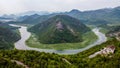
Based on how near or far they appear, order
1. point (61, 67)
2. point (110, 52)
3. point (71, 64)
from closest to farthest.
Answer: point (61, 67) < point (71, 64) < point (110, 52)

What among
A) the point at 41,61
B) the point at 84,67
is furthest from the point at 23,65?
the point at 84,67

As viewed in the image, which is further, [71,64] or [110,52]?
[110,52]

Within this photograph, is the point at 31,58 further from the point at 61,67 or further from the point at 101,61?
the point at 101,61

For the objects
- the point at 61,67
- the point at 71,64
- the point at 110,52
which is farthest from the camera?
the point at 110,52

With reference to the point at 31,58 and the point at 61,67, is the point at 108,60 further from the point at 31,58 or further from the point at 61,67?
the point at 31,58

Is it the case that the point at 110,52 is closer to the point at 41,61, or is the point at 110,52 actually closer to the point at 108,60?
the point at 108,60

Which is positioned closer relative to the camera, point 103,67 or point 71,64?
point 103,67

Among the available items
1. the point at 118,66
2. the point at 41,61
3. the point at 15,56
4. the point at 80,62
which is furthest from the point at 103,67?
the point at 15,56

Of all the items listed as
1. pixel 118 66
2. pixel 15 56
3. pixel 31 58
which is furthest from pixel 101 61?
pixel 15 56
